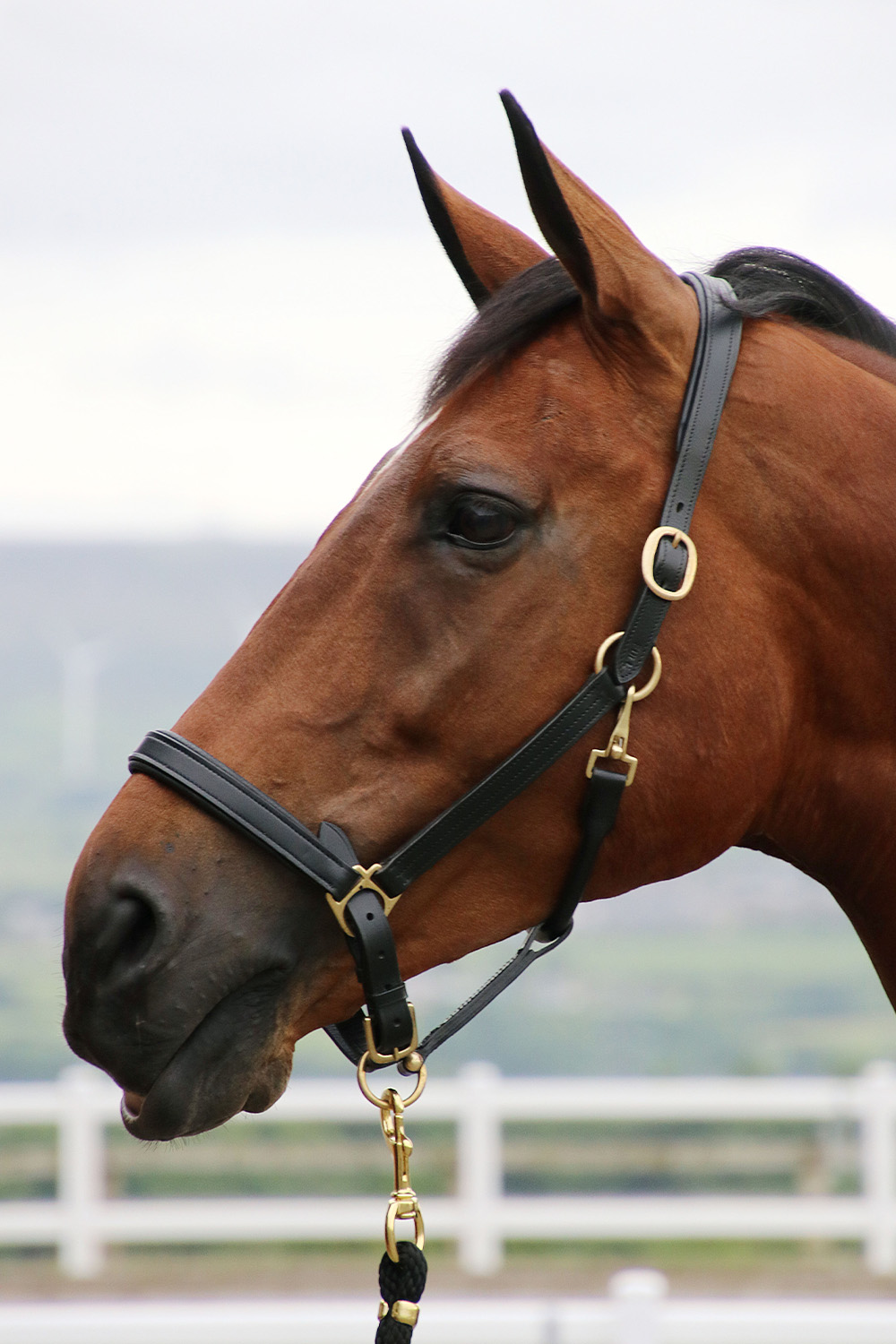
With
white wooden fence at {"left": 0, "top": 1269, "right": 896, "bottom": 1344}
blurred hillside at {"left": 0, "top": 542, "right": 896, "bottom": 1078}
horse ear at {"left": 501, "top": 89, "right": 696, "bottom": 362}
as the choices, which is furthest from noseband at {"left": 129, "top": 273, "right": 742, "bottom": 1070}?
blurred hillside at {"left": 0, "top": 542, "right": 896, "bottom": 1078}

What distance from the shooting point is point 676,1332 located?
389cm

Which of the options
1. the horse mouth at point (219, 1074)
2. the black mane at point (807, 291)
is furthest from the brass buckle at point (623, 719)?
the black mane at point (807, 291)

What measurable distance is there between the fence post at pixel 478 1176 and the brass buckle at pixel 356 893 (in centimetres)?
684

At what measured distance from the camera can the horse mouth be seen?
1661 millimetres

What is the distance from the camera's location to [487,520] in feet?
5.76

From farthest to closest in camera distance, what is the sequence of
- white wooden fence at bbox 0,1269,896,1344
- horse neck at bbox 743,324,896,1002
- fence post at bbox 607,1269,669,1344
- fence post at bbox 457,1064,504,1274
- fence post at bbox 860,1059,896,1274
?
fence post at bbox 457,1064,504,1274 → fence post at bbox 860,1059,896,1274 → white wooden fence at bbox 0,1269,896,1344 → fence post at bbox 607,1269,669,1344 → horse neck at bbox 743,324,896,1002

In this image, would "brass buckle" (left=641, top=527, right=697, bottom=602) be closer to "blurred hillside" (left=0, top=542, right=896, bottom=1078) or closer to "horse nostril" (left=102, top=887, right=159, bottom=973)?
"horse nostril" (left=102, top=887, right=159, bottom=973)

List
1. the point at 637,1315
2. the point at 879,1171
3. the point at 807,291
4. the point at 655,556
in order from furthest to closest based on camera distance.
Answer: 1. the point at 879,1171
2. the point at 637,1315
3. the point at 807,291
4. the point at 655,556

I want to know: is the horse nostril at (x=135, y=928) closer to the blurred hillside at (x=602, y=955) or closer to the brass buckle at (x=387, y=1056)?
the brass buckle at (x=387, y=1056)

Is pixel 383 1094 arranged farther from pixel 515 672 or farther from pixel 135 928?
pixel 515 672

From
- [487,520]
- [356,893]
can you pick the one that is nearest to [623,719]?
[487,520]

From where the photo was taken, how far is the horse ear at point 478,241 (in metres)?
2.12

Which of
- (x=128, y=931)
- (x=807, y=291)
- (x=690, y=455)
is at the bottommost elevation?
(x=128, y=931)

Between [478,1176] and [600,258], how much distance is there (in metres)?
7.34
